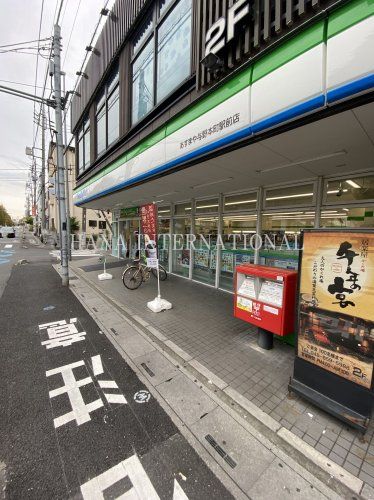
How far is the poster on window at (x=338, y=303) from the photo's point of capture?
223cm

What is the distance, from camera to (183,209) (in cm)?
888

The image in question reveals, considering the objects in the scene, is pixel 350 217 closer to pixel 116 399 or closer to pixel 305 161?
pixel 305 161

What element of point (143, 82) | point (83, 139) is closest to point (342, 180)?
point (143, 82)

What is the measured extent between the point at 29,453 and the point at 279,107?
4.46 m

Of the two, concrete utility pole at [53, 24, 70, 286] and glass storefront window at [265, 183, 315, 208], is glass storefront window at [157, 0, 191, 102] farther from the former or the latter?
concrete utility pole at [53, 24, 70, 286]

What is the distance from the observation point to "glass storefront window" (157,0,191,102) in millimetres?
5191

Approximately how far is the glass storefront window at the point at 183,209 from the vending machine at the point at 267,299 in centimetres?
508

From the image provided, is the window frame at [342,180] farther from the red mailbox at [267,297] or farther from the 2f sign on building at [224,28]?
the 2f sign on building at [224,28]

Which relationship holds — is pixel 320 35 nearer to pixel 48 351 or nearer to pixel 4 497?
pixel 4 497

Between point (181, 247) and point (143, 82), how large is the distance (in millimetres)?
5686

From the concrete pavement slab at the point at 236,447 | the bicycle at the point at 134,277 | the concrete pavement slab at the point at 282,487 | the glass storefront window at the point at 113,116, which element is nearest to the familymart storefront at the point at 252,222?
the bicycle at the point at 134,277

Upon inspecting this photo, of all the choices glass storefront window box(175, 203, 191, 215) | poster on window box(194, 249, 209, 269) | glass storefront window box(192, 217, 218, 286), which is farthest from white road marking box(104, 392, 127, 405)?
glass storefront window box(175, 203, 191, 215)

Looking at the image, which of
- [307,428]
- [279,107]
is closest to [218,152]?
[279,107]

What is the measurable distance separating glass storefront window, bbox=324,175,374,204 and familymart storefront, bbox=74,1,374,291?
2 cm
